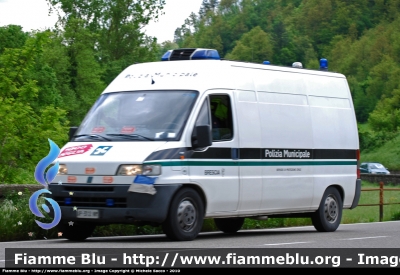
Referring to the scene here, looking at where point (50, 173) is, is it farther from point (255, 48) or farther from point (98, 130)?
point (255, 48)

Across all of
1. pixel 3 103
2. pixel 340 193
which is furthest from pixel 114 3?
pixel 340 193

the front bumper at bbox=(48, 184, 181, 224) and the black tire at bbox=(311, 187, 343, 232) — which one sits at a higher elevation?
the front bumper at bbox=(48, 184, 181, 224)

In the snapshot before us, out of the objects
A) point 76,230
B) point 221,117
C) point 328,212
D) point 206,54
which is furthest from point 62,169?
point 328,212

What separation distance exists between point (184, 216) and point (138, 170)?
1032mm

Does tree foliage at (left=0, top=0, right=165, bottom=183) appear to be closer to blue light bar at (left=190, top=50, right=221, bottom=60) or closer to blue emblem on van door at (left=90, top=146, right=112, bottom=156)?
blue light bar at (left=190, top=50, right=221, bottom=60)

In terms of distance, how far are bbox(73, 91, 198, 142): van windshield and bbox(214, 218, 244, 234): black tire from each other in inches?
148

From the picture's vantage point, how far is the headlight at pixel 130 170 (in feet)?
42.2

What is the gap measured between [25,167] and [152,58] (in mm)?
47841

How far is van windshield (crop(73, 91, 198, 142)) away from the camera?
1351 cm

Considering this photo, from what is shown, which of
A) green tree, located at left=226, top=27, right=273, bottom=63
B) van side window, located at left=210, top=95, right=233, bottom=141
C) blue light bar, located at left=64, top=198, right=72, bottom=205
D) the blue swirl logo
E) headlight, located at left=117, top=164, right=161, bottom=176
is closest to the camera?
headlight, located at left=117, top=164, right=161, bottom=176

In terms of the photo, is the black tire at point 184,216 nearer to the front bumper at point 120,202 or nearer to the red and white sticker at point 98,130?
the front bumper at point 120,202

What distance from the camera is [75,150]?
44.7 feet

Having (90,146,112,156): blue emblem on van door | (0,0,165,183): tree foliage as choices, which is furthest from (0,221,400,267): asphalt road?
(0,0,165,183): tree foliage

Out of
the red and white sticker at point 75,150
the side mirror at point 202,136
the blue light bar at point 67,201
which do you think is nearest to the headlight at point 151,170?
the side mirror at point 202,136
